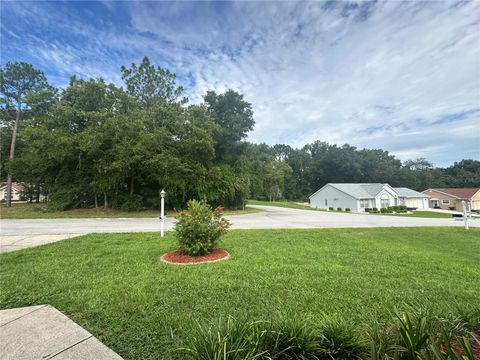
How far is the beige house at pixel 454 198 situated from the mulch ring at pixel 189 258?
48.8 metres

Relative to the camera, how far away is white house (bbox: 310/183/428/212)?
106 feet

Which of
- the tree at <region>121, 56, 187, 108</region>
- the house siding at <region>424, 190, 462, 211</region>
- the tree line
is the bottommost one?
the house siding at <region>424, 190, 462, 211</region>

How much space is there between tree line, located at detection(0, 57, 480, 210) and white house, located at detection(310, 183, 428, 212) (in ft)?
47.7

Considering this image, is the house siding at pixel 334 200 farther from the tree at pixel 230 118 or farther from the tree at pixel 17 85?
the tree at pixel 17 85

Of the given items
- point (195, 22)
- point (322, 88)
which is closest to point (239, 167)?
point (322, 88)

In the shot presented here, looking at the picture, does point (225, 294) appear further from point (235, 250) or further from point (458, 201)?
point (458, 201)

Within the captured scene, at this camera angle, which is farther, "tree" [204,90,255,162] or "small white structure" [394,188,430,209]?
"small white structure" [394,188,430,209]

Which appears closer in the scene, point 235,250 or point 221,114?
point 235,250

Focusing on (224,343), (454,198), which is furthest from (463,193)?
(224,343)

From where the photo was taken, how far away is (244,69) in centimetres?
1085

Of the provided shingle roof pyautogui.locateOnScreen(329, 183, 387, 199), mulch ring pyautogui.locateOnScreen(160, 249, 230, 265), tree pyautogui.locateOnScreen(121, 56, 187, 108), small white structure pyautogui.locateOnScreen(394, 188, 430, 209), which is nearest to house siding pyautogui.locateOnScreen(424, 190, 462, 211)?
small white structure pyautogui.locateOnScreen(394, 188, 430, 209)

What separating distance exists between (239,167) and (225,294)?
2138cm

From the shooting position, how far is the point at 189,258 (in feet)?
17.8

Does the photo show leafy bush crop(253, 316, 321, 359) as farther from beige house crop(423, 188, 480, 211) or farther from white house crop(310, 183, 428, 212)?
beige house crop(423, 188, 480, 211)
